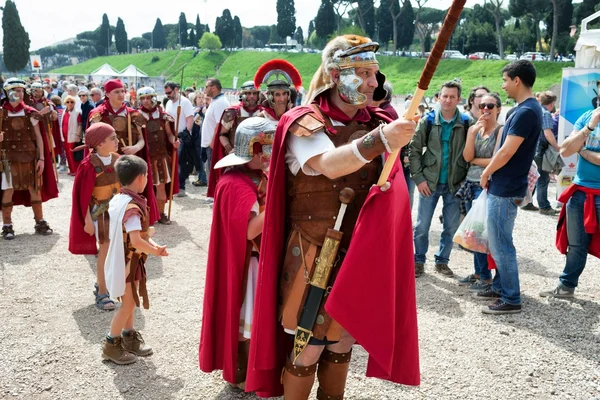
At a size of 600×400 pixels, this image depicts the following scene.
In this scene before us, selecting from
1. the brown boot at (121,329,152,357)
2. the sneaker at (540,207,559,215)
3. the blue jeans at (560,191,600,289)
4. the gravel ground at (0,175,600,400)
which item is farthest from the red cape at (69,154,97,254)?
the sneaker at (540,207,559,215)

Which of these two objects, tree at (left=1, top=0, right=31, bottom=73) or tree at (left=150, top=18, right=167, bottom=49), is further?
tree at (left=150, top=18, right=167, bottom=49)

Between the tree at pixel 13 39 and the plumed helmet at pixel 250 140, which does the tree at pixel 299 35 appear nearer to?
the tree at pixel 13 39

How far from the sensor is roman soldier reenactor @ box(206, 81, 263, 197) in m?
7.45

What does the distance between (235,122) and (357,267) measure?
528 cm

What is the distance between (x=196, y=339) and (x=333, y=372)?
188 cm

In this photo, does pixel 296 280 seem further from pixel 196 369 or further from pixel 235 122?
pixel 235 122

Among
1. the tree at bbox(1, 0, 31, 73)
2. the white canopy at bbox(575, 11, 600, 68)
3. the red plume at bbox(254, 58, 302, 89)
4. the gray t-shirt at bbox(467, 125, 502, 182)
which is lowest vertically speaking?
the gray t-shirt at bbox(467, 125, 502, 182)

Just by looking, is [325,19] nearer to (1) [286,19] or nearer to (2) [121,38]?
(1) [286,19]

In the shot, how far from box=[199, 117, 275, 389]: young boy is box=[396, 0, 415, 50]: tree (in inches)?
2824

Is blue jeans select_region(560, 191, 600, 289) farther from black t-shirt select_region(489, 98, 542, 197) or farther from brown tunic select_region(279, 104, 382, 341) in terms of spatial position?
brown tunic select_region(279, 104, 382, 341)

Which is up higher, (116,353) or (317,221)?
(317,221)

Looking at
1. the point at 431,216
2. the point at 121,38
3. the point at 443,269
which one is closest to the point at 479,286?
the point at 443,269

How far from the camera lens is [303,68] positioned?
69.9 metres

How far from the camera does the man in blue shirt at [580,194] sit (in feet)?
16.3
